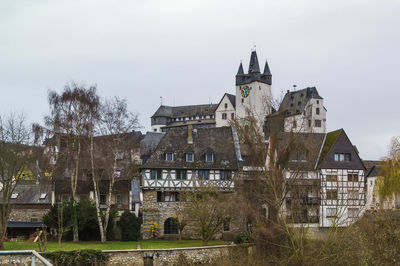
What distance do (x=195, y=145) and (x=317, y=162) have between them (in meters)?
10.6

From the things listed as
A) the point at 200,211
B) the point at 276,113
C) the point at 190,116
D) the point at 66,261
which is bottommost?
the point at 66,261

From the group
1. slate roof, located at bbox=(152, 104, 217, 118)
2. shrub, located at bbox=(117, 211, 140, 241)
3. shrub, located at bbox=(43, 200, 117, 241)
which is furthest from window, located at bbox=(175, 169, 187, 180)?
slate roof, located at bbox=(152, 104, 217, 118)

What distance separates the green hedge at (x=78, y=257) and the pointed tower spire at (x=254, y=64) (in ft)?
223

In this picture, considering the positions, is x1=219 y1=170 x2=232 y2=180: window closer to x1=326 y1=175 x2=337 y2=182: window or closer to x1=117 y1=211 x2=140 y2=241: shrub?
x1=117 y1=211 x2=140 y2=241: shrub

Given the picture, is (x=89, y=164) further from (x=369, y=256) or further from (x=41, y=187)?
(x=369, y=256)

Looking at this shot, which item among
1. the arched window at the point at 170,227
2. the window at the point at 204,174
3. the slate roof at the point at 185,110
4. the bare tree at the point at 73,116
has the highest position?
the slate roof at the point at 185,110

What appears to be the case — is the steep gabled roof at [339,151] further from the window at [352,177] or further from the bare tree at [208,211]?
the bare tree at [208,211]

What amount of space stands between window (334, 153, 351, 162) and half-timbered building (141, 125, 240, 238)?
8641 millimetres

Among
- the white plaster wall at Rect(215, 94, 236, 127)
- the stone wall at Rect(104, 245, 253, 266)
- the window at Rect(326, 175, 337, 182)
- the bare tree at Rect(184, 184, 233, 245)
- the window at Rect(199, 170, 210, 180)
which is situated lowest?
the stone wall at Rect(104, 245, 253, 266)

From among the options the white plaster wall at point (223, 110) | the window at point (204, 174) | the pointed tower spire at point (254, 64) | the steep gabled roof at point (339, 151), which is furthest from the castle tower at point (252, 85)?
the window at point (204, 174)

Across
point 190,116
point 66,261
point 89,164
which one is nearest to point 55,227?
point 89,164

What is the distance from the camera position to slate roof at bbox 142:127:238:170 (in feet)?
125

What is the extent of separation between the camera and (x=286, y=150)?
1144 inches

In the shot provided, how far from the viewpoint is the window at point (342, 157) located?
134 feet
